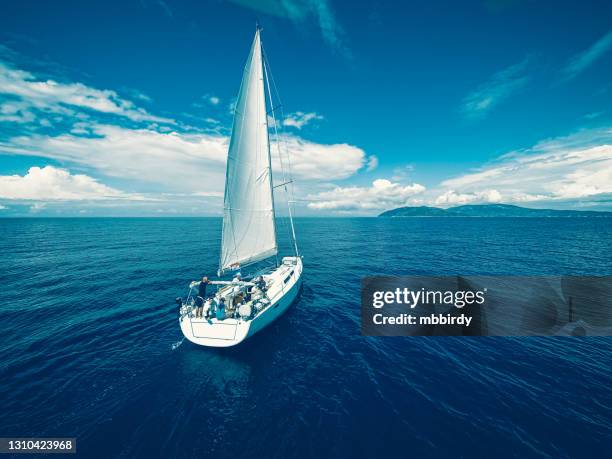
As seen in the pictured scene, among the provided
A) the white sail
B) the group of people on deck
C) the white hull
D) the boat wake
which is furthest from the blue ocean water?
the white sail

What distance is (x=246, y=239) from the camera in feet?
66.4

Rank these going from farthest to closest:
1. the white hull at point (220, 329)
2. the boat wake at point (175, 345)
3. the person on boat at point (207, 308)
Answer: the boat wake at point (175, 345)
the person on boat at point (207, 308)
the white hull at point (220, 329)

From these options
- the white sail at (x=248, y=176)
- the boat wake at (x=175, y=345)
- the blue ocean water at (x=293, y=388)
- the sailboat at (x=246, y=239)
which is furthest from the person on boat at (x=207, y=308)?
the white sail at (x=248, y=176)

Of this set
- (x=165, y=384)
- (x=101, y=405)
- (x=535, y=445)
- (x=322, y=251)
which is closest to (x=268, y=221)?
(x=165, y=384)

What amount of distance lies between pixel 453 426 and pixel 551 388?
264 inches

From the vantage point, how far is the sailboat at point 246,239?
13680 mm

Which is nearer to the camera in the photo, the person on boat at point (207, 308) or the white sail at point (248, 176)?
the person on boat at point (207, 308)

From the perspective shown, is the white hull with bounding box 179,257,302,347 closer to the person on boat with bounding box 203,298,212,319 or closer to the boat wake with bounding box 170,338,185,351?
the person on boat with bounding box 203,298,212,319

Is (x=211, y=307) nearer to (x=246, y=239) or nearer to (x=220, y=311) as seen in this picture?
(x=220, y=311)

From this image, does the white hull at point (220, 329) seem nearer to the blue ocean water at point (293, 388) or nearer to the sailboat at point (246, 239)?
the sailboat at point (246, 239)

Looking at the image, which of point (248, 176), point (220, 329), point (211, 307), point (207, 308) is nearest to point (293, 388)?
point (220, 329)

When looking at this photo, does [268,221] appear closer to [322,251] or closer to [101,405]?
[101,405]

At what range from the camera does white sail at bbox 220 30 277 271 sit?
1741 centimetres

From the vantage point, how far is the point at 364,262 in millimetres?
37375
